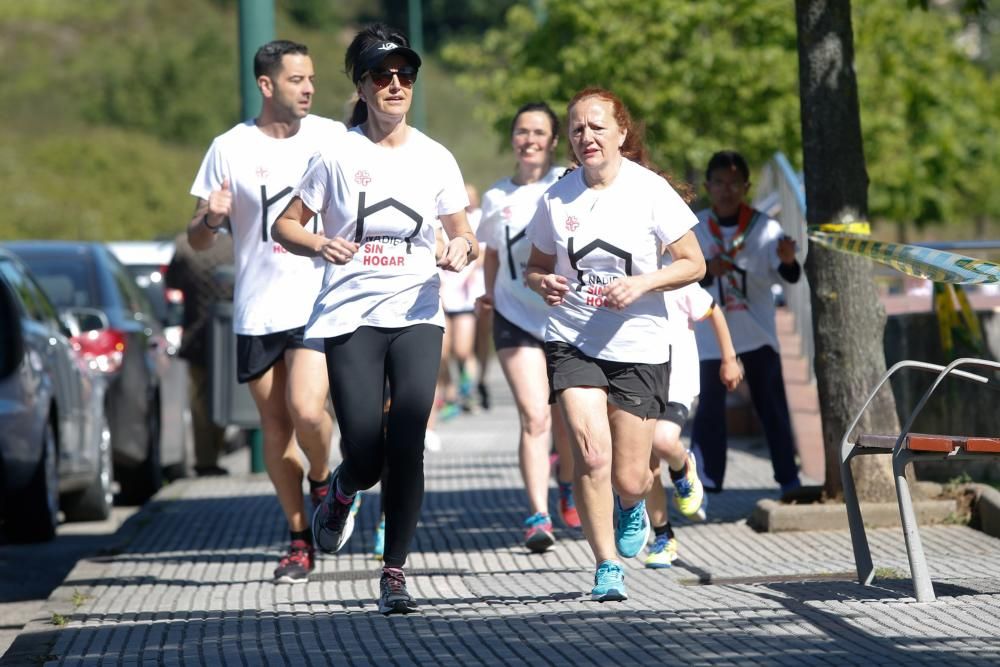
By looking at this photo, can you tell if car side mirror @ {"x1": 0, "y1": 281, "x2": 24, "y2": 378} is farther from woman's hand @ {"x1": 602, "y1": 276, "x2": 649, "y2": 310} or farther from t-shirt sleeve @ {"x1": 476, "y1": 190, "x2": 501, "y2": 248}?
woman's hand @ {"x1": 602, "y1": 276, "x2": 649, "y2": 310}

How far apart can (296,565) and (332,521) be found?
34.5 inches

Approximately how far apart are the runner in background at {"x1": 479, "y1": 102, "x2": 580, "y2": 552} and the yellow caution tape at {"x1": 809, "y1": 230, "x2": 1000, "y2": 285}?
1935 mm

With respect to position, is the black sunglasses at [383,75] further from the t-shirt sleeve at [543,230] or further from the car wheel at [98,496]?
the car wheel at [98,496]

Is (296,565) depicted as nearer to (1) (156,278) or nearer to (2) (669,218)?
(2) (669,218)

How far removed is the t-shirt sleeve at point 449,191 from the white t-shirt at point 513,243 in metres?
1.91

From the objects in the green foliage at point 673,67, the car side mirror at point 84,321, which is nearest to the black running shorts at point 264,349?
the car side mirror at point 84,321

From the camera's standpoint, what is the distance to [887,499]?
9375mm

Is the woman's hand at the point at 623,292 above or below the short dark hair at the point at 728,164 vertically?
below

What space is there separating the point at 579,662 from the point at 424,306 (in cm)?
181

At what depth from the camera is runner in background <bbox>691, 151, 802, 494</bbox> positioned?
977cm

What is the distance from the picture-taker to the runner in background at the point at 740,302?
9766 millimetres

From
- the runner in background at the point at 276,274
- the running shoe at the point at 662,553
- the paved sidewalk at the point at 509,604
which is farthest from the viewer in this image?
the running shoe at the point at 662,553

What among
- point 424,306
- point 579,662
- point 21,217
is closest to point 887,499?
point 424,306

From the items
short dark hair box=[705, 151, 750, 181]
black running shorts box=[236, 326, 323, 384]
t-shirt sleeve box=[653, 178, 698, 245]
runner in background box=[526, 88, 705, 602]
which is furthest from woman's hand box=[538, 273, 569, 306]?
short dark hair box=[705, 151, 750, 181]
